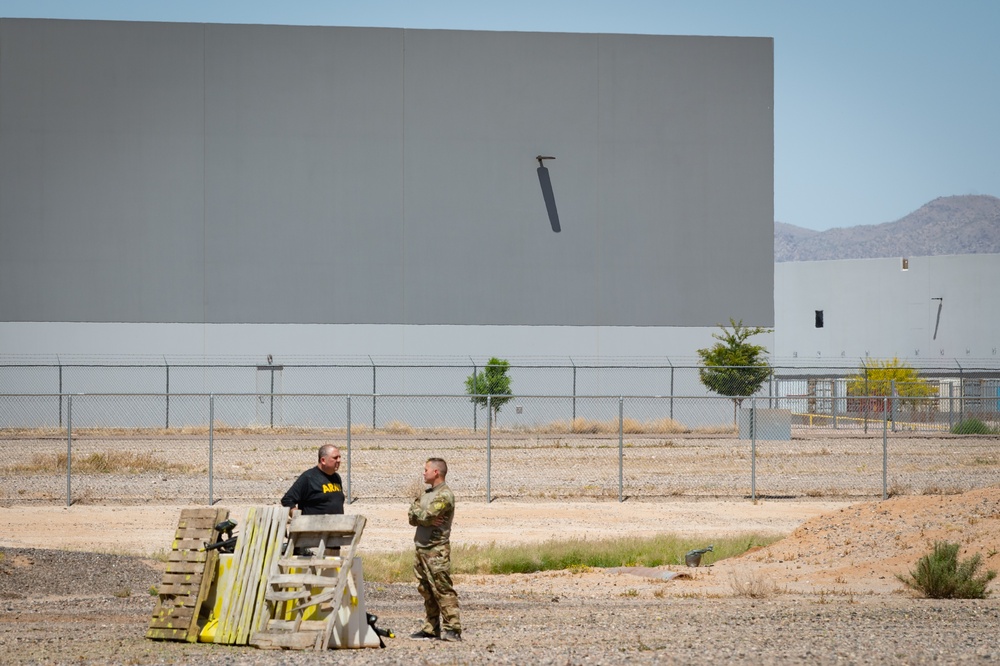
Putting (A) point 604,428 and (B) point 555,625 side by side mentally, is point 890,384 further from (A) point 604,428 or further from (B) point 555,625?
(B) point 555,625

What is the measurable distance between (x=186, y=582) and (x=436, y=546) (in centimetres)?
236

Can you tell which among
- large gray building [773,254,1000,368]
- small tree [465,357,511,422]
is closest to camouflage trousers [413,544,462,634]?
small tree [465,357,511,422]

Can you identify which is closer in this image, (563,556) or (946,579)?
(946,579)

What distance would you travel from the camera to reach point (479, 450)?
34562 mm

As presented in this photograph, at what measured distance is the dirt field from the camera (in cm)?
973

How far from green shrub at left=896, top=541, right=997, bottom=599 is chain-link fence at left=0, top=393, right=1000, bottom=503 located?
9003 millimetres

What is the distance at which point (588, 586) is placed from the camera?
14.8 m

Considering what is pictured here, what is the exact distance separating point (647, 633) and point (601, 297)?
1454 inches

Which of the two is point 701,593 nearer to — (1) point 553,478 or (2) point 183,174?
(1) point 553,478

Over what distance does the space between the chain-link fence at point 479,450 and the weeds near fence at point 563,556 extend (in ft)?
16.2

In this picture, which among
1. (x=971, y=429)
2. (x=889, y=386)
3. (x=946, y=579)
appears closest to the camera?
(x=946, y=579)

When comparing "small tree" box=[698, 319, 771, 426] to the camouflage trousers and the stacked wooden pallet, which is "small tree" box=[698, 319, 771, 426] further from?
the stacked wooden pallet

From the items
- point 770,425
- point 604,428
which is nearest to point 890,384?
point 604,428

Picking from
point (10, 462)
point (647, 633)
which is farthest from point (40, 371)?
point (647, 633)
